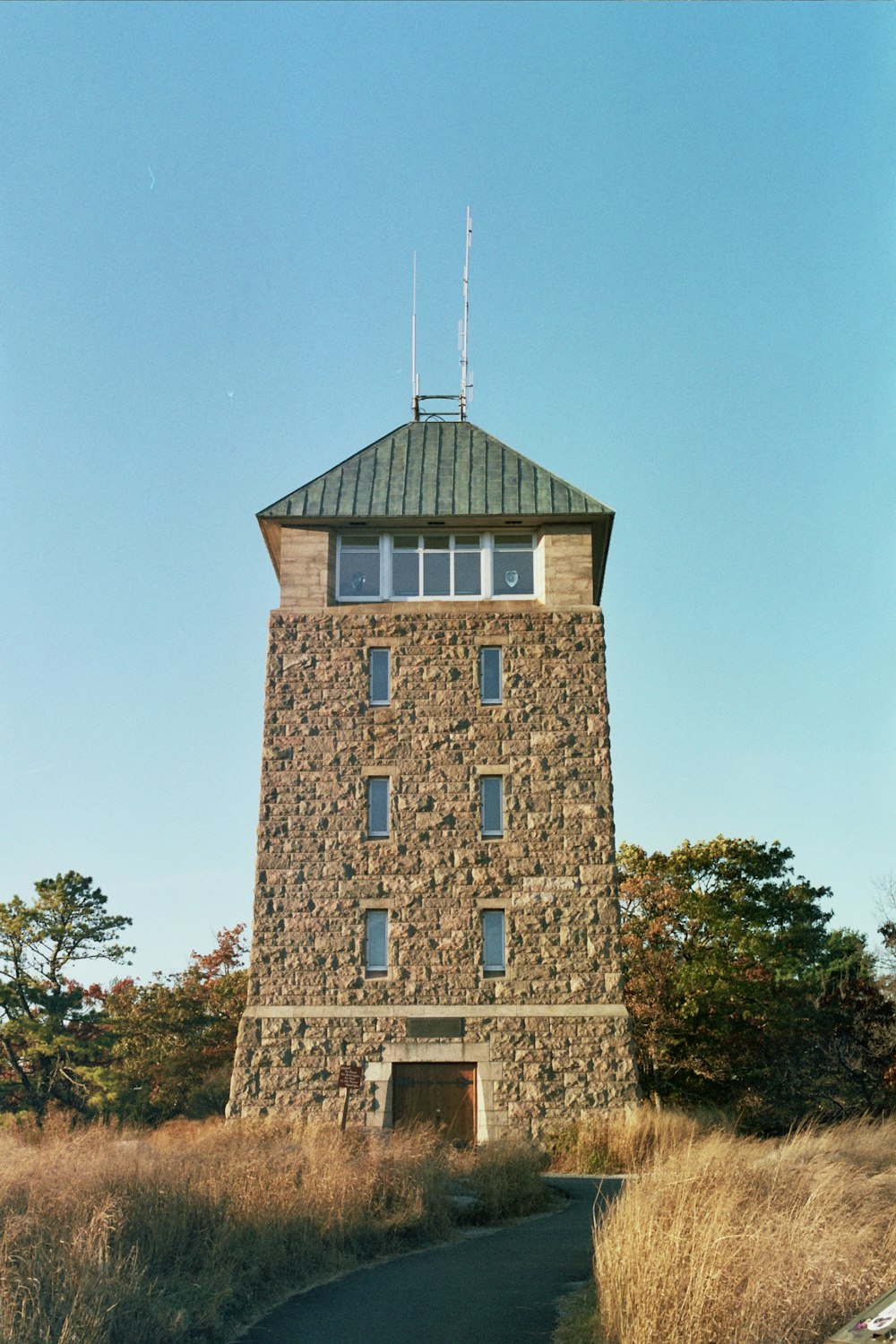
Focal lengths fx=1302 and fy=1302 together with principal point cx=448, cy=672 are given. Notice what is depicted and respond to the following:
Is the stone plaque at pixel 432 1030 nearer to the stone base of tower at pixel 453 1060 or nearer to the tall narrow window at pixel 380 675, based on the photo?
the stone base of tower at pixel 453 1060

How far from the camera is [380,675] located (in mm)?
28750

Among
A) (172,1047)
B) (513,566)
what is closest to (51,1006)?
(172,1047)

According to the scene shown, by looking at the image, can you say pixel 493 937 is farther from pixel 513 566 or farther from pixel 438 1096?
pixel 513 566

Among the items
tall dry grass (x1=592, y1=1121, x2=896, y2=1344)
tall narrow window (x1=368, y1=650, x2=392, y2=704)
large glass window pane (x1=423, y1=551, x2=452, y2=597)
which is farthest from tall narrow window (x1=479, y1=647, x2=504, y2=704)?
tall dry grass (x1=592, y1=1121, x2=896, y2=1344)

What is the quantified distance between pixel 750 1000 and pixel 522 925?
11975mm

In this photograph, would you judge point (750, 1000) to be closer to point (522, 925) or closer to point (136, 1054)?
point (522, 925)

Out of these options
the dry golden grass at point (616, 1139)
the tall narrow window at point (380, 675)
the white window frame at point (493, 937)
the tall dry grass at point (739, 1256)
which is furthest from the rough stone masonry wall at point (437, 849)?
the tall dry grass at point (739, 1256)

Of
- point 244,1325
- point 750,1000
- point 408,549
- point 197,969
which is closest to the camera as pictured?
point 244,1325

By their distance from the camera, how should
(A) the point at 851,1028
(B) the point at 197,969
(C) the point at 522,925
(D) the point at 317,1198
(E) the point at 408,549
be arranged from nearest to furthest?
(D) the point at 317,1198, (C) the point at 522,925, (E) the point at 408,549, (A) the point at 851,1028, (B) the point at 197,969

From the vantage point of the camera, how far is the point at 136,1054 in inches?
1375

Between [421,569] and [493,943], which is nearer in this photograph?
[493,943]

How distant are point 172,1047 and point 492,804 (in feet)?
44.0

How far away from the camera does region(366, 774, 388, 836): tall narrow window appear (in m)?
27.6

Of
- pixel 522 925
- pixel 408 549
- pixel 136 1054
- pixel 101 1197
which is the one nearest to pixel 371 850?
pixel 522 925
